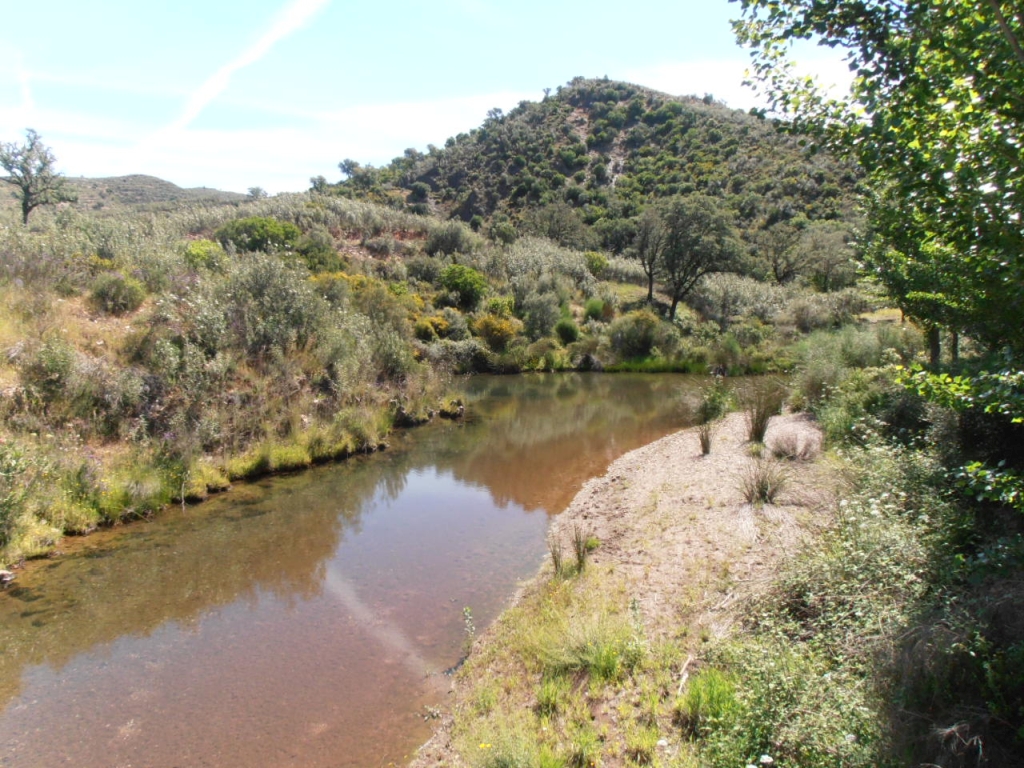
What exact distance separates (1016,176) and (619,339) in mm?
31387

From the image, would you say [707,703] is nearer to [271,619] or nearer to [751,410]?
[271,619]

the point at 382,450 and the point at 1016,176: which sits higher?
the point at 1016,176

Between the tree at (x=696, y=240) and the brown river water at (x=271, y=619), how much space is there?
93.6 feet

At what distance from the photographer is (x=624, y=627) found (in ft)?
18.4

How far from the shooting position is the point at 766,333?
35.2 metres

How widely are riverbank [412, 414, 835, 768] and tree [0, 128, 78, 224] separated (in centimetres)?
3021

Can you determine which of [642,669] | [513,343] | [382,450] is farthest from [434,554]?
[513,343]

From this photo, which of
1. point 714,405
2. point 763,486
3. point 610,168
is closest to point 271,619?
point 763,486

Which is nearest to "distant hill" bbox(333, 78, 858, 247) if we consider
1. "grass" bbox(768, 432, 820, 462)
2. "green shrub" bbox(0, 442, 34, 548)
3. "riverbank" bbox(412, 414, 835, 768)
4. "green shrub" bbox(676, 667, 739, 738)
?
"grass" bbox(768, 432, 820, 462)

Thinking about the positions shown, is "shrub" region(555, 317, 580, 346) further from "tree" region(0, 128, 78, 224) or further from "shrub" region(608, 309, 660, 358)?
"tree" region(0, 128, 78, 224)

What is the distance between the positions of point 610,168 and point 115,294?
69.4 metres

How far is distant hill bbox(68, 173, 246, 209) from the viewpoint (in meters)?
61.8

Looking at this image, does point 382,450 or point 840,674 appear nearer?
point 840,674

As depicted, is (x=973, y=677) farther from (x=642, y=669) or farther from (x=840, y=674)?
(x=642, y=669)
